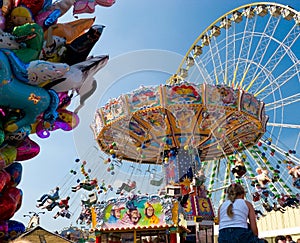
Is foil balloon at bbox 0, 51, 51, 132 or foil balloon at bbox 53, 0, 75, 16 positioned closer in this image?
foil balloon at bbox 0, 51, 51, 132

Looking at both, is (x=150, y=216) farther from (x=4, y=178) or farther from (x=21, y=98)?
(x=21, y=98)

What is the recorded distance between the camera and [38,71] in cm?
418

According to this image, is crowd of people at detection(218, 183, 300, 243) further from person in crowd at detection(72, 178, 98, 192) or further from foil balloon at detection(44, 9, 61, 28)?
person in crowd at detection(72, 178, 98, 192)

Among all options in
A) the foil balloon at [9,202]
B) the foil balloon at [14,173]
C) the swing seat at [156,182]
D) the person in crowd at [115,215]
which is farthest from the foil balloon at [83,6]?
the swing seat at [156,182]

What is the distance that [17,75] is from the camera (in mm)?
4062

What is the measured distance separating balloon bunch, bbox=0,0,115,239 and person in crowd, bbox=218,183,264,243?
2.35 metres

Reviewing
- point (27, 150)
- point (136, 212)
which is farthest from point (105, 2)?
point (136, 212)

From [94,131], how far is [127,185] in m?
2.54

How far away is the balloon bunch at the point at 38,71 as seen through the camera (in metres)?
4.13

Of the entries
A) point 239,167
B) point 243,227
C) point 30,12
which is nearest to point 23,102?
point 30,12

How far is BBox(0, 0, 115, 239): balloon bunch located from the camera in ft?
13.6

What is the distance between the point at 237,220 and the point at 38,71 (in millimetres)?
2641

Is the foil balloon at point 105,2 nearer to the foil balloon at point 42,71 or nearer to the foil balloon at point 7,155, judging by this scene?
the foil balloon at point 42,71

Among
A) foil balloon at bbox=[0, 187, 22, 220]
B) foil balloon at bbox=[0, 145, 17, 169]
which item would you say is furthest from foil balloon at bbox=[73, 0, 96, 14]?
foil balloon at bbox=[0, 187, 22, 220]
